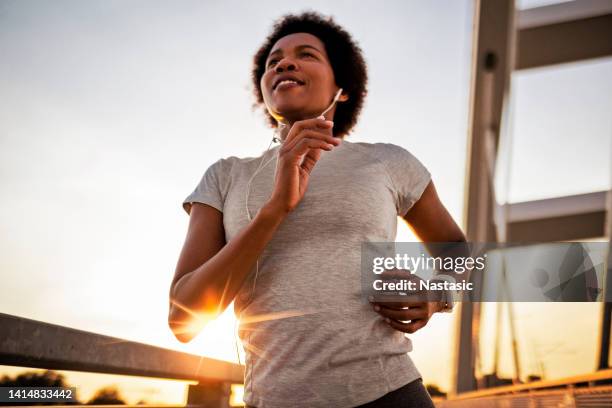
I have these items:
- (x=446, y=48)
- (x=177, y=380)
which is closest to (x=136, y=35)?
(x=446, y=48)

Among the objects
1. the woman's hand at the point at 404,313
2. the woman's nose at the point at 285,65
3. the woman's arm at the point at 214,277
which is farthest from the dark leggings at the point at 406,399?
the woman's nose at the point at 285,65

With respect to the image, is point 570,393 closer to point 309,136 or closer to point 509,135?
point 309,136

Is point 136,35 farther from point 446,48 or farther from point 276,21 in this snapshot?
point 276,21

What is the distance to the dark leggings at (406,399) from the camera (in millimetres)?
968

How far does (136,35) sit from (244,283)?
13.7 feet

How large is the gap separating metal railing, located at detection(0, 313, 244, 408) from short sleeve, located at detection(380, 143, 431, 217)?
0.74 meters

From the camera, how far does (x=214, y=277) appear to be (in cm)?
99

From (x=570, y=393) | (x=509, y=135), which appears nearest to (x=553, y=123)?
(x=509, y=135)

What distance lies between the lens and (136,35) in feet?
15.4

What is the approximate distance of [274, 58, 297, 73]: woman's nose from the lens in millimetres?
1361

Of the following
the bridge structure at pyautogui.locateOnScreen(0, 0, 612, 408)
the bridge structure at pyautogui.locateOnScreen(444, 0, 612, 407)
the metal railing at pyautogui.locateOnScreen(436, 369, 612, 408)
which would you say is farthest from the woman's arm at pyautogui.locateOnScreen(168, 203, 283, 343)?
the bridge structure at pyautogui.locateOnScreen(444, 0, 612, 407)

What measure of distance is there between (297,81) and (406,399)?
2.61 feet

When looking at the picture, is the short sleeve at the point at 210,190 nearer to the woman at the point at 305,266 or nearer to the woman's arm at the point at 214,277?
the woman at the point at 305,266

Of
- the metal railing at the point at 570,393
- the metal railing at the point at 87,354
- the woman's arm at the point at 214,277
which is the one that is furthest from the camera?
the metal railing at the point at 570,393
